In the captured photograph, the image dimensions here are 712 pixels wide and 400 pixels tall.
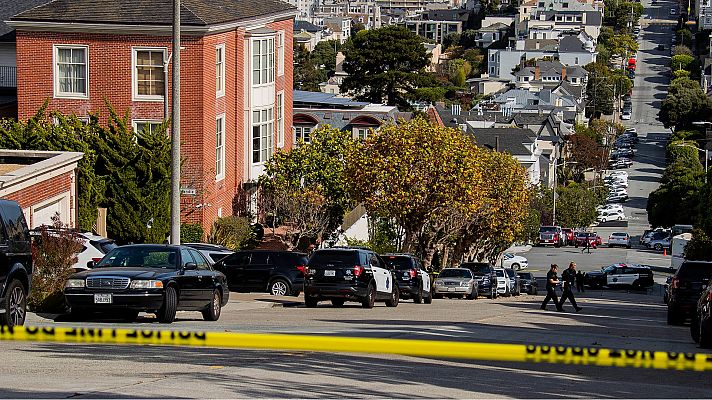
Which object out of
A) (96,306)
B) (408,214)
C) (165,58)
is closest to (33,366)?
(96,306)

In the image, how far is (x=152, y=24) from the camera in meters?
46.6

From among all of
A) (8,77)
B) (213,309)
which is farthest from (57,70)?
(213,309)

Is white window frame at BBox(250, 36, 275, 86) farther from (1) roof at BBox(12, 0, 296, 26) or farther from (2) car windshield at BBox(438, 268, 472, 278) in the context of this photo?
(2) car windshield at BBox(438, 268, 472, 278)

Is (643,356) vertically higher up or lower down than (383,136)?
lower down

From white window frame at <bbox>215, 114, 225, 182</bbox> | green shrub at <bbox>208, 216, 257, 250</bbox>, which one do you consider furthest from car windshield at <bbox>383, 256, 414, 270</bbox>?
white window frame at <bbox>215, 114, 225, 182</bbox>

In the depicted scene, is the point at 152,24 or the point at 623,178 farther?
the point at 623,178

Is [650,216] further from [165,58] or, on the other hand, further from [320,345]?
[320,345]

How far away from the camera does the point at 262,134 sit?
55906mm

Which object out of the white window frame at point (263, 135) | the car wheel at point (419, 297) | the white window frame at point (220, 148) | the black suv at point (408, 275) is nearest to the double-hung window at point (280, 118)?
the white window frame at point (263, 135)

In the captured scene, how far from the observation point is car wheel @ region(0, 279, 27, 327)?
61.8 feet

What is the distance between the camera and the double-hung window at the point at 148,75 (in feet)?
155

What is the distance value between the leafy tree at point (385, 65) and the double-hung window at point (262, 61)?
5093 centimetres

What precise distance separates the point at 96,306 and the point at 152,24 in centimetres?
2671

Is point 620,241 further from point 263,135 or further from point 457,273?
point 457,273
